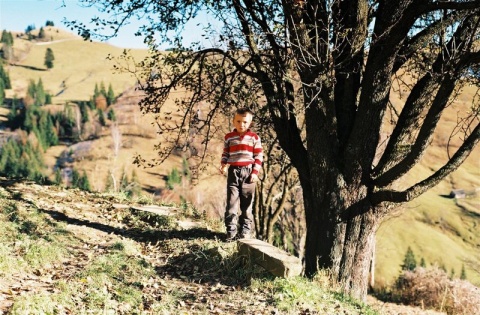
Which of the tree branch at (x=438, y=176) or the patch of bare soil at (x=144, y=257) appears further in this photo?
the tree branch at (x=438, y=176)

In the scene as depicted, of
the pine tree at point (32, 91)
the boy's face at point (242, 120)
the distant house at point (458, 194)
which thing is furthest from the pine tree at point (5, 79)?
the boy's face at point (242, 120)

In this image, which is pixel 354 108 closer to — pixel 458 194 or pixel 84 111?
pixel 458 194

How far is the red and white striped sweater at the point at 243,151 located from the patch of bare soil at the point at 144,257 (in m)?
1.61

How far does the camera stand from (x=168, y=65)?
10195 millimetres

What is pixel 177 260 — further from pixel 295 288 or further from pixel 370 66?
pixel 370 66

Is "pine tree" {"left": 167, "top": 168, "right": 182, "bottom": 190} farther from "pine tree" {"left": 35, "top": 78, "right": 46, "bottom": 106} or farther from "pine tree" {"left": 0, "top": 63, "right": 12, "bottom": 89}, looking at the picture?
"pine tree" {"left": 0, "top": 63, "right": 12, "bottom": 89}

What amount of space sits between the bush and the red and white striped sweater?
13697 millimetres

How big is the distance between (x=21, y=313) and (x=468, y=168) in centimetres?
17221

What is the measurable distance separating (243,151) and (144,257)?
2513 millimetres

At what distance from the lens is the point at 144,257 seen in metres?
7.38

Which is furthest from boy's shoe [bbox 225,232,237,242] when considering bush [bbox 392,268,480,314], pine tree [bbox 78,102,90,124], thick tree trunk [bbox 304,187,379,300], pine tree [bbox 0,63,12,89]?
pine tree [bbox 0,63,12,89]

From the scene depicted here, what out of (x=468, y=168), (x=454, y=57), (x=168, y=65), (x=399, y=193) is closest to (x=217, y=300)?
(x=399, y=193)

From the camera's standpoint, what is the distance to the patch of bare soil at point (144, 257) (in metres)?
5.65

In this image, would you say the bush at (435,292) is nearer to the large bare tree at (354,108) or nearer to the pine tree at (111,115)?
the large bare tree at (354,108)
